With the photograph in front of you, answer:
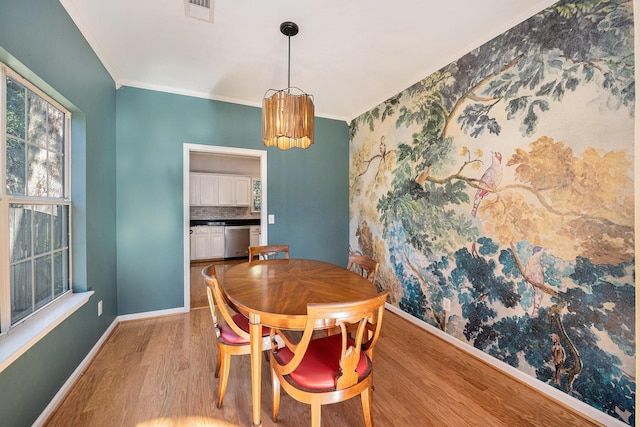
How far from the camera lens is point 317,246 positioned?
12.1ft

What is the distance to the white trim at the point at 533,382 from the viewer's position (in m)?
1.47

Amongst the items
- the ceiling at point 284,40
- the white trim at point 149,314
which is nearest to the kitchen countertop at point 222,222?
the white trim at point 149,314

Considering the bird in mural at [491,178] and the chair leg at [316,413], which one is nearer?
the chair leg at [316,413]

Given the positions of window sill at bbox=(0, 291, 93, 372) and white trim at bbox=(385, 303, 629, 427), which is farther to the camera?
white trim at bbox=(385, 303, 629, 427)

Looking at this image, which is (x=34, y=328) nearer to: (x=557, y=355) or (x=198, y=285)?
(x=198, y=285)

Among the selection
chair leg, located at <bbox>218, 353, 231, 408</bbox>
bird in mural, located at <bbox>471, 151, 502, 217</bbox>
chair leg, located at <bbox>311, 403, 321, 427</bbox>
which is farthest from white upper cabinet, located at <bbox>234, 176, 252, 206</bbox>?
chair leg, located at <bbox>311, 403, 321, 427</bbox>

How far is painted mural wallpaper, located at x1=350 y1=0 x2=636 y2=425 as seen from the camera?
1.41 m

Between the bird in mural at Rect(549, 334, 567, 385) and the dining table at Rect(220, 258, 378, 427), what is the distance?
123 cm

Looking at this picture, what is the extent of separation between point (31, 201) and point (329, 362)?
1937 millimetres

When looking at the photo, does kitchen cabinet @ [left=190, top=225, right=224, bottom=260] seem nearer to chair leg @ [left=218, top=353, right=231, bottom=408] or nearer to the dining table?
the dining table

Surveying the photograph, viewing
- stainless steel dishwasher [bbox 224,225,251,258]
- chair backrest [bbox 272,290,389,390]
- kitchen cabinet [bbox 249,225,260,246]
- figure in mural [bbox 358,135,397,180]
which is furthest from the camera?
kitchen cabinet [bbox 249,225,260,246]

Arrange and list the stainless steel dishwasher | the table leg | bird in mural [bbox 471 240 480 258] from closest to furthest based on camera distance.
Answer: the table leg
bird in mural [bbox 471 240 480 258]
the stainless steel dishwasher

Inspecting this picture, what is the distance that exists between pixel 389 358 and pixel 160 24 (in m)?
3.18

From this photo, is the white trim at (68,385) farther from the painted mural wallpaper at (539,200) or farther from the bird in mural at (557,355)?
the bird in mural at (557,355)
